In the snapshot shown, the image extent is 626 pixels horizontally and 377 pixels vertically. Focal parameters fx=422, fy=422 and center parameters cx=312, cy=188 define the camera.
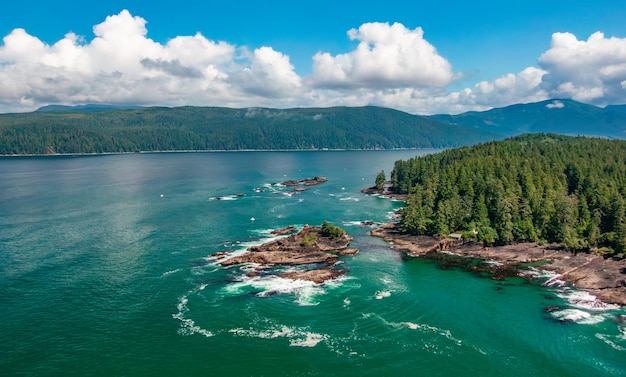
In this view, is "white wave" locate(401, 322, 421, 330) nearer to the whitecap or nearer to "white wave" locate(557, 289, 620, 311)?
the whitecap

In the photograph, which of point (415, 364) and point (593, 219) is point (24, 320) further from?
point (593, 219)

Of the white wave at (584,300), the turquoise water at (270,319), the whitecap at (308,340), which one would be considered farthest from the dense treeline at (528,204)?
the whitecap at (308,340)

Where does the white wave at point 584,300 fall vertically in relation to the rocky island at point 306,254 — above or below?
below

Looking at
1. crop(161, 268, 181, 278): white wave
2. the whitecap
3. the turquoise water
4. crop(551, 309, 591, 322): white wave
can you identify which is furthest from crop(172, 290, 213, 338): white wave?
crop(551, 309, 591, 322): white wave

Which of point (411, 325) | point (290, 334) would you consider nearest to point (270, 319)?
point (290, 334)

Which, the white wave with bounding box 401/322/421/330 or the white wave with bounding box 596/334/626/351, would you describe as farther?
the white wave with bounding box 401/322/421/330

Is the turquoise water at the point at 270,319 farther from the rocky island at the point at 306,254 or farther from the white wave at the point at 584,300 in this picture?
the rocky island at the point at 306,254
